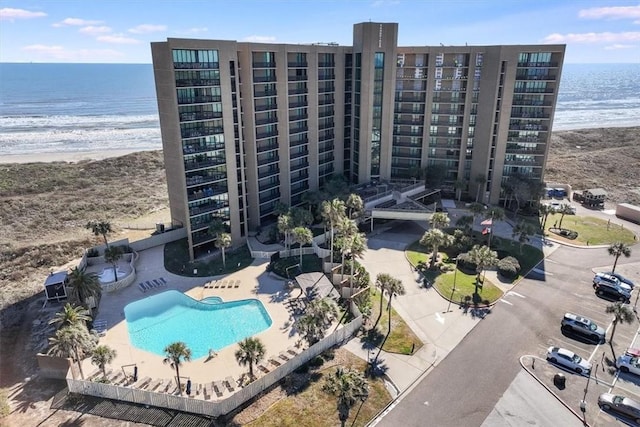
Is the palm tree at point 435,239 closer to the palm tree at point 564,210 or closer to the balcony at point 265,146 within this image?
the palm tree at point 564,210

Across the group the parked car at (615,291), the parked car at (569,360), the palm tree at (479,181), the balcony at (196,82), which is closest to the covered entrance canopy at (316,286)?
the parked car at (569,360)

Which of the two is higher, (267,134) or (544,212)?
(267,134)

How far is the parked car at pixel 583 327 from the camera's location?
42.1m

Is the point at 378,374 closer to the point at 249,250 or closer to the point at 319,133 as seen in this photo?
the point at 249,250

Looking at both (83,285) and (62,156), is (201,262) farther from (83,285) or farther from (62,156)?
(62,156)

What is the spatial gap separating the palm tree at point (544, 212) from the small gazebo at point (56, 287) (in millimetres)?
67896

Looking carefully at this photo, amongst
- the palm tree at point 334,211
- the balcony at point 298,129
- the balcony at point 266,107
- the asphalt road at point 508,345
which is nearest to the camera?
the asphalt road at point 508,345

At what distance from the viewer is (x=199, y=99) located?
54.6 metres

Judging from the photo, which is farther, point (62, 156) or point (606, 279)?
point (62, 156)

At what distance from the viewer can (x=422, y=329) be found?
43.6 metres

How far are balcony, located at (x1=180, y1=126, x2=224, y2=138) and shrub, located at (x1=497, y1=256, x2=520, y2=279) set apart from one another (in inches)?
1605

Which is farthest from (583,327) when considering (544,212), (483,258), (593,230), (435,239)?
(593,230)

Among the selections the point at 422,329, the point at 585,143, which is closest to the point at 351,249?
the point at 422,329

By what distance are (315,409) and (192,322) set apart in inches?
739
